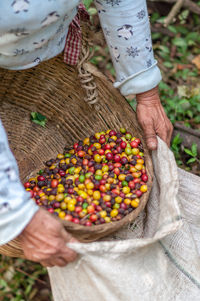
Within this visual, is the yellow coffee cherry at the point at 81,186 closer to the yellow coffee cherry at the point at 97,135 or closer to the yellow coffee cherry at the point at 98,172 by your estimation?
Result: the yellow coffee cherry at the point at 98,172

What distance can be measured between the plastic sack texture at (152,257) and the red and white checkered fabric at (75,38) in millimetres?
792

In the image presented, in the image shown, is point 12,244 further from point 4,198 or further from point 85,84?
point 85,84

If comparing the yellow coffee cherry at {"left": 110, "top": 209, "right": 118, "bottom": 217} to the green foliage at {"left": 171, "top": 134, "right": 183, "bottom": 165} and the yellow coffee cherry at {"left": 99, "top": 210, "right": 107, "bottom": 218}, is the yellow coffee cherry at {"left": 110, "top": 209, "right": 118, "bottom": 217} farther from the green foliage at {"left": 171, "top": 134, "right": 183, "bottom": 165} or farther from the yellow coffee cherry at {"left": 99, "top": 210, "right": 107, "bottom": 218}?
the green foliage at {"left": 171, "top": 134, "right": 183, "bottom": 165}

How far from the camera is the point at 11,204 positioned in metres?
1.53

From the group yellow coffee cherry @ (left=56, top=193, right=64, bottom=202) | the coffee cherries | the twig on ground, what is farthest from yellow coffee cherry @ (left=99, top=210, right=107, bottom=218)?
the twig on ground

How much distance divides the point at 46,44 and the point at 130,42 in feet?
1.64

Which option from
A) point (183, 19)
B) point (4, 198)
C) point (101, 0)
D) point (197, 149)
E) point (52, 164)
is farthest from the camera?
point (183, 19)

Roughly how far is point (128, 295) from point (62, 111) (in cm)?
144

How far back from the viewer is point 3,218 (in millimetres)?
1548

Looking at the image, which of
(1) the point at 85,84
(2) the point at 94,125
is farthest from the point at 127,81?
(2) the point at 94,125

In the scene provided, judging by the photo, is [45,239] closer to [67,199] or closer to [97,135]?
[67,199]

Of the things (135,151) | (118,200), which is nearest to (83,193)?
(118,200)

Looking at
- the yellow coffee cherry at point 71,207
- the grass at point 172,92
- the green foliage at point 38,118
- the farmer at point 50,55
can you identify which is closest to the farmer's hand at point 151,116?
the farmer at point 50,55

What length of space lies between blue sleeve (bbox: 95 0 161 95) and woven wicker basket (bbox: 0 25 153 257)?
0.14 metres
